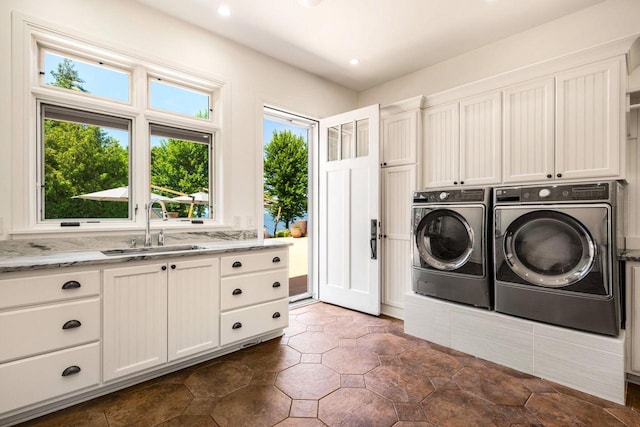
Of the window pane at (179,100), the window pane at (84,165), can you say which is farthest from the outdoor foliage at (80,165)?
the window pane at (179,100)

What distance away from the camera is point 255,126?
10.7 ft

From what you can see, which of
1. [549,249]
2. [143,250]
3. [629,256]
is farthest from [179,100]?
[629,256]

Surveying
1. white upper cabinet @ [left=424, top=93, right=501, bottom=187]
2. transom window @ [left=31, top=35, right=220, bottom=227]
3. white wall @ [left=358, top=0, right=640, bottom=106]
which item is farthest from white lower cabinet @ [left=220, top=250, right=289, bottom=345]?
white wall @ [left=358, top=0, right=640, bottom=106]

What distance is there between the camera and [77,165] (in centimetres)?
240

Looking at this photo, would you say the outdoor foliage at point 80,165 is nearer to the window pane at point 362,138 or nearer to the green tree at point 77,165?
the green tree at point 77,165

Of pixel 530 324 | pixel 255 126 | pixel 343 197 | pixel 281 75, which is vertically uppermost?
pixel 281 75

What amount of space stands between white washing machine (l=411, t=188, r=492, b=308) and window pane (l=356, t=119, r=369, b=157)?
2.88 feet

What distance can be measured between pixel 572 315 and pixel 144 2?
12.8ft

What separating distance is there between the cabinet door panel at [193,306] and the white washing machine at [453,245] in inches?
69.8

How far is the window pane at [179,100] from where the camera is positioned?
9.09ft

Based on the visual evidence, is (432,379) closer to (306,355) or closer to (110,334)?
(306,355)

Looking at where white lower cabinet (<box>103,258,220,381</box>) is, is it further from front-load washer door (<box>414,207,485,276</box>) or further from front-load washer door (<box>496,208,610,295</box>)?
front-load washer door (<box>496,208,610,295</box>)

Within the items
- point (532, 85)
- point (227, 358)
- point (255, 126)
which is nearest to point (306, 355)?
point (227, 358)

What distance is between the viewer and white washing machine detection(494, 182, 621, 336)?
1.97 meters
